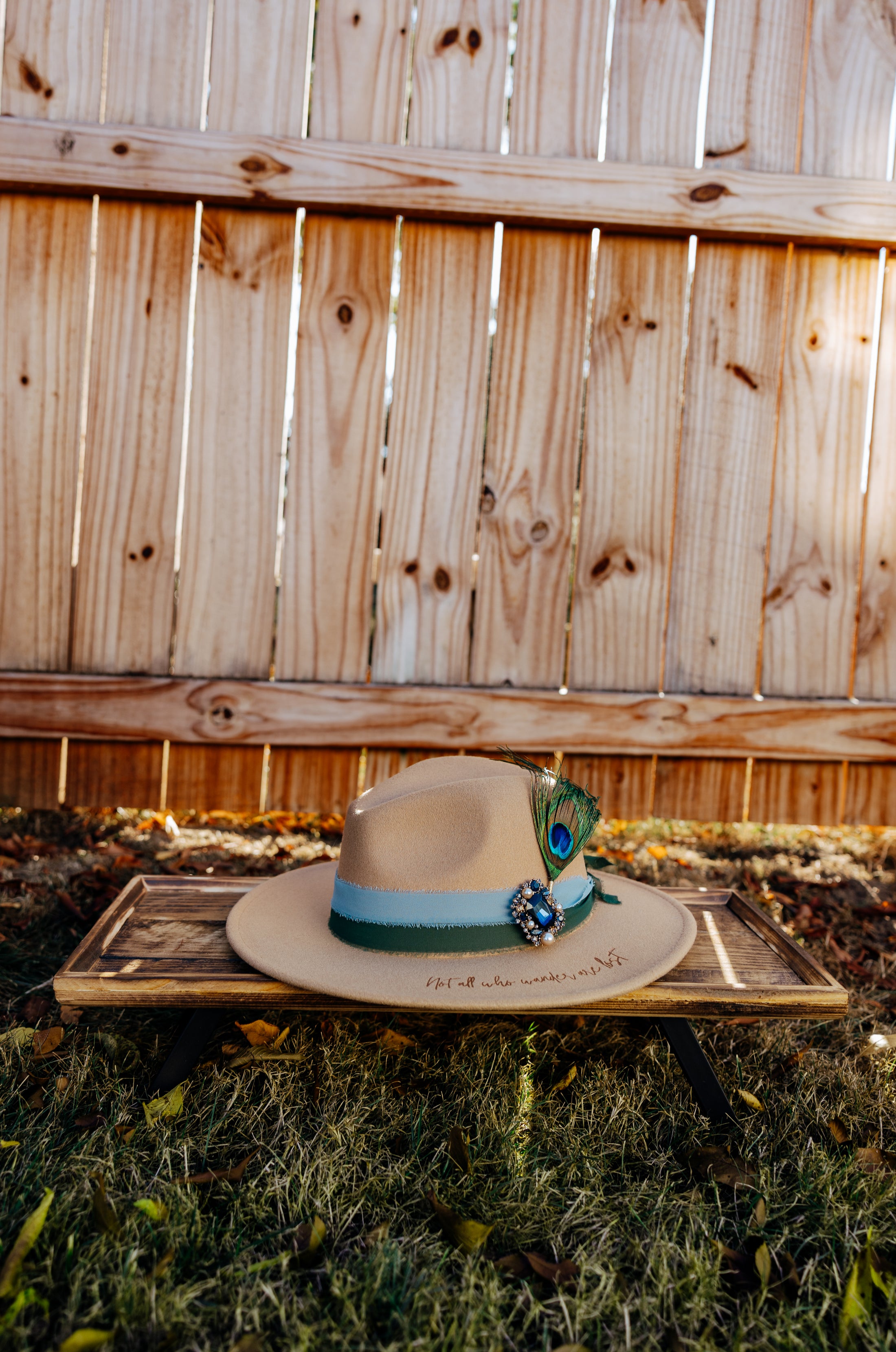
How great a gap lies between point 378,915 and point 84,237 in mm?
2334

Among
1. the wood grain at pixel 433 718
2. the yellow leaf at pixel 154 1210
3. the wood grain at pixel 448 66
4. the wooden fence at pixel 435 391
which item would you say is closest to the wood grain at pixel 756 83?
the wooden fence at pixel 435 391

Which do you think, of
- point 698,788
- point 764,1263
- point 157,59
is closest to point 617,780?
point 698,788

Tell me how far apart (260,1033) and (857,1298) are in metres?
1.01

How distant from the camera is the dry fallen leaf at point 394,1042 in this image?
1.69 metres

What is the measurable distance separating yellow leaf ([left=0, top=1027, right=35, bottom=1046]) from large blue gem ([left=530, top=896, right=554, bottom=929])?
97 cm

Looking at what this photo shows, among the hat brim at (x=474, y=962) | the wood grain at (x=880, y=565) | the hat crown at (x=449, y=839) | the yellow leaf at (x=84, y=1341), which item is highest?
the wood grain at (x=880, y=565)

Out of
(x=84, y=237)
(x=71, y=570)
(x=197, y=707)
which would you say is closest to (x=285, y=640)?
(x=197, y=707)

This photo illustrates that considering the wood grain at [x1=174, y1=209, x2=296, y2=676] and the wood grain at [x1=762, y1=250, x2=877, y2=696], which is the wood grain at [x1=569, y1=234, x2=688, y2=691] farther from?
the wood grain at [x1=174, y1=209, x2=296, y2=676]

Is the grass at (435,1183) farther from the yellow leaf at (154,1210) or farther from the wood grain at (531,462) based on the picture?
the wood grain at (531,462)

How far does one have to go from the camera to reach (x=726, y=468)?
291 centimetres

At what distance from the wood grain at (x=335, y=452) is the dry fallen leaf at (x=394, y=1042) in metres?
1.37

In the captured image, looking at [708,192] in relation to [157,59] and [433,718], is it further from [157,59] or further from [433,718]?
[433,718]

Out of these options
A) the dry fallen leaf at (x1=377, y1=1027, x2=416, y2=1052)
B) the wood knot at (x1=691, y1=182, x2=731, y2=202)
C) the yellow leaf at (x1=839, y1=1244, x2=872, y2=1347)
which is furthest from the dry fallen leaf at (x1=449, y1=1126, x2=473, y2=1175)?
the wood knot at (x1=691, y1=182, x2=731, y2=202)

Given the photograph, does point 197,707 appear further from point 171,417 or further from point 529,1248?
A: point 529,1248
